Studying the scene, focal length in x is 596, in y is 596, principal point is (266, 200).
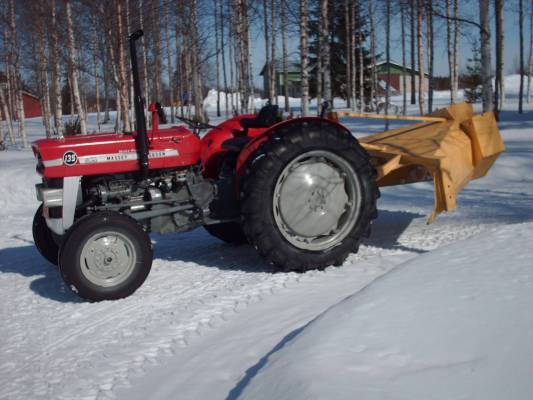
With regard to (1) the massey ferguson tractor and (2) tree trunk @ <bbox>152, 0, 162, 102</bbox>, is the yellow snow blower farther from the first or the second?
(2) tree trunk @ <bbox>152, 0, 162, 102</bbox>

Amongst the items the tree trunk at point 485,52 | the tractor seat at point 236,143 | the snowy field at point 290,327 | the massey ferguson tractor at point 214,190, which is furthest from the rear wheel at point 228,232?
the tree trunk at point 485,52

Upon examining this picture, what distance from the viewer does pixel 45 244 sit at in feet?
16.2

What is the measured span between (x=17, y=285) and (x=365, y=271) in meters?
2.66

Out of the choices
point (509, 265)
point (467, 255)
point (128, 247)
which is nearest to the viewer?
point (509, 265)

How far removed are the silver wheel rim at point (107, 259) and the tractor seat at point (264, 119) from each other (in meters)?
1.61

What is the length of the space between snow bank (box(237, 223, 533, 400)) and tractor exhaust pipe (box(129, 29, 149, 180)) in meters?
1.88

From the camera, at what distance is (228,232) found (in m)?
5.46

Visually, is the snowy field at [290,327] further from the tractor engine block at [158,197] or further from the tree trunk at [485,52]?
the tree trunk at [485,52]

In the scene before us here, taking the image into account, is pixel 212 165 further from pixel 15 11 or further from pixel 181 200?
pixel 15 11

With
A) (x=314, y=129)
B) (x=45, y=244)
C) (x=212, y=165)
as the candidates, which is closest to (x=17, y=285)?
(x=45, y=244)

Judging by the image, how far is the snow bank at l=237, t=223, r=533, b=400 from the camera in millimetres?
2029

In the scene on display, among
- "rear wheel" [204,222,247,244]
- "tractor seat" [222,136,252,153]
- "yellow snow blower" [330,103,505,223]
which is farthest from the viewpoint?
"rear wheel" [204,222,247,244]

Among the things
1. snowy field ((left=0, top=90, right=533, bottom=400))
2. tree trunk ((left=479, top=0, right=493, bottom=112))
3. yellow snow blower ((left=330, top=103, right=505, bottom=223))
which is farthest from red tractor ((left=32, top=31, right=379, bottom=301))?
tree trunk ((left=479, top=0, right=493, bottom=112))

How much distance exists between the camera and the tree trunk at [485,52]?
43.7 feet
